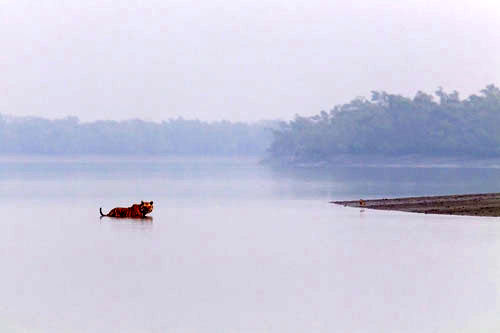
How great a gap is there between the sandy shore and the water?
6.97 ft

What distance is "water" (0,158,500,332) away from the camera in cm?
2270

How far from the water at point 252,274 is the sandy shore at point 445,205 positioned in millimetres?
2123

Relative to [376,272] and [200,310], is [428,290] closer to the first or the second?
[376,272]

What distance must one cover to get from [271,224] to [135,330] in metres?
27.1

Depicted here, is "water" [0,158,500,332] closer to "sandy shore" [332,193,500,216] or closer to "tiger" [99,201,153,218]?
"tiger" [99,201,153,218]

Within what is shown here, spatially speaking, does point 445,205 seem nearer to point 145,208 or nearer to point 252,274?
point 145,208

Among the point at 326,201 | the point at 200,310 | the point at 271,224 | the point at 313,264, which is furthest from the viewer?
the point at 326,201

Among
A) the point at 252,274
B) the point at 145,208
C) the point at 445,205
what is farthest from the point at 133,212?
the point at 252,274

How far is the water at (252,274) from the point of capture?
74.5 feet

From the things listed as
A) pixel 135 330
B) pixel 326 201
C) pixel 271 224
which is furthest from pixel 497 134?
pixel 135 330

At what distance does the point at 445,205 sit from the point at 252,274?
27.3m

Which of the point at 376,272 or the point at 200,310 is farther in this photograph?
the point at 376,272

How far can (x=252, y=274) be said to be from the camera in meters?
29.5

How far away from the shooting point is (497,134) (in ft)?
641
